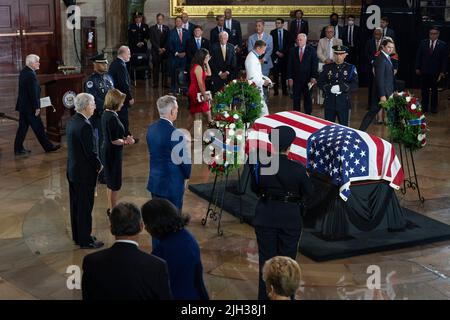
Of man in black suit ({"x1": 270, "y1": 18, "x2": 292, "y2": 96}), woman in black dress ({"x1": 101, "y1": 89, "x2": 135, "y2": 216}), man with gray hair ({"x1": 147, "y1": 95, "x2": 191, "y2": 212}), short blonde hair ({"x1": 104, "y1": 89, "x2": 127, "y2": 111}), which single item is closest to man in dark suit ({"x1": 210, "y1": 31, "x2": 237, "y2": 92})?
man in black suit ({"x1": 270, "y1": 18, "x2": 292, "y2": 96})

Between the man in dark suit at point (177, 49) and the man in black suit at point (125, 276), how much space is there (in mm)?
12130

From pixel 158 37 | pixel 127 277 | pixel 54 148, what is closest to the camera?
pixel 127 277

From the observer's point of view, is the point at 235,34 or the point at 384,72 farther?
the point at 235,34

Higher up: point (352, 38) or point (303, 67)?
point (352, 38)

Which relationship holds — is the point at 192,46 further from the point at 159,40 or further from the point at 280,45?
the point at 280,45

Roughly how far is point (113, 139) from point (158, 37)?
939cm

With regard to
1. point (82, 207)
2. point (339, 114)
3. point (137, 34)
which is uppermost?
point (137, 34)

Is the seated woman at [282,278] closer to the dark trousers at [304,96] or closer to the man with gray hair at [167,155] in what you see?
the man with gray hair at [167,155]

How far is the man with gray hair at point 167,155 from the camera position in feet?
21.6

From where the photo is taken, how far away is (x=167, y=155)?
21.7 ft

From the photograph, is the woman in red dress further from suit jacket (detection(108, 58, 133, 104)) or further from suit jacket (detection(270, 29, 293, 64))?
suit jacket (detection(270, 29, 293, 64))

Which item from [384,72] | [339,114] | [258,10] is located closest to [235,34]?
[258,10]
